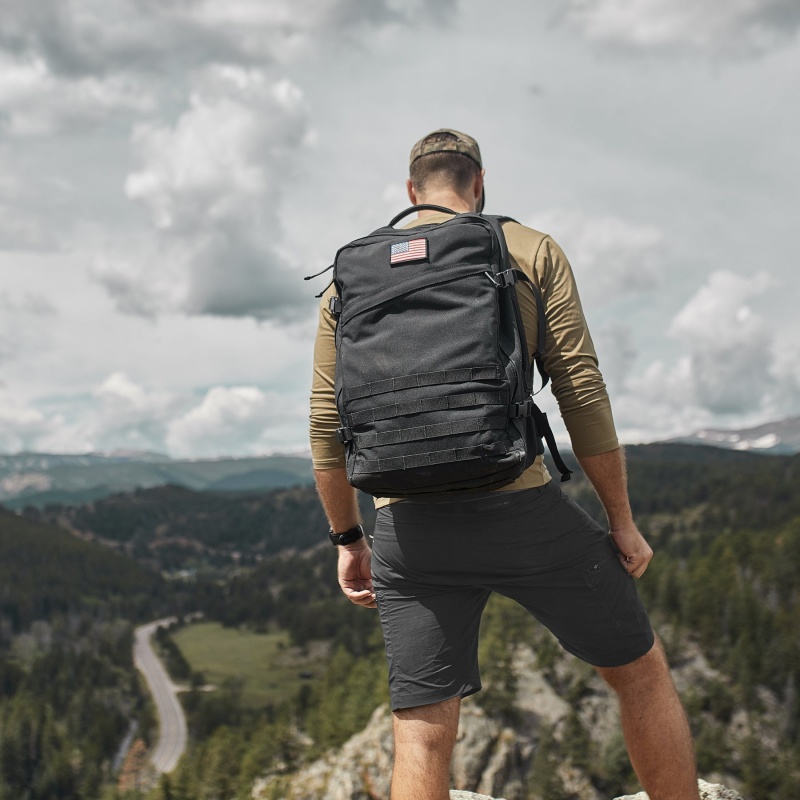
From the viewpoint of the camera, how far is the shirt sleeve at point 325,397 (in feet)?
15.5

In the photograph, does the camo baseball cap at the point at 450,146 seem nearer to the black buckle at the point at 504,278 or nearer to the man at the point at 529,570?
the man at the point at 529,570

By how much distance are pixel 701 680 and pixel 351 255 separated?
119 m

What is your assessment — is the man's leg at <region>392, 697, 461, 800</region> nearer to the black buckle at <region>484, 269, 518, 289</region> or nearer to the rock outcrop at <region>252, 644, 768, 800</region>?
the black buckle at <region>484, 269, 518, 289</region>

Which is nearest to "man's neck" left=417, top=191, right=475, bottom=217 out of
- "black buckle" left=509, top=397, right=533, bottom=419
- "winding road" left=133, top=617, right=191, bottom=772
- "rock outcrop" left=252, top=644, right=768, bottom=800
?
"black buckle" left=509, top=397, right=533, bottom=419

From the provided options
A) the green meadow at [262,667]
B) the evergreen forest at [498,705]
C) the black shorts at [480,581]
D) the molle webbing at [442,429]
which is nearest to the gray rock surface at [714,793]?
the black shorts at [480,581]

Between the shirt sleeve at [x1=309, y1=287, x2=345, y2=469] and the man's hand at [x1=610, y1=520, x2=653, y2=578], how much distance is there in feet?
5.79

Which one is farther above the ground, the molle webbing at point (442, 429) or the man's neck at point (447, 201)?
the man's neck at point (447, 201)

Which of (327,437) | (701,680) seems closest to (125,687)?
(701,680)

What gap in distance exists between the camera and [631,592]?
4477 millimetres

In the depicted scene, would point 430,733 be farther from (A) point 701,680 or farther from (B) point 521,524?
(A) point 701,680

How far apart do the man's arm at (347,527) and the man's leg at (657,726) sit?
1.65m

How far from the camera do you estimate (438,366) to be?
12.9 ft

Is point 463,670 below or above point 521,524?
below

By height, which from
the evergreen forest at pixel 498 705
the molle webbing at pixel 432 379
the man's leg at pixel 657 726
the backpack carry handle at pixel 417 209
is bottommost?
the evergreen forest at pixel 498 705
